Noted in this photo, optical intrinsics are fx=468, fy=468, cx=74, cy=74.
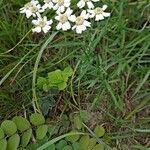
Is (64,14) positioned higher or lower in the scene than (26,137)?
higher

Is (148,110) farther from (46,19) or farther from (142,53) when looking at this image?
(46,19)

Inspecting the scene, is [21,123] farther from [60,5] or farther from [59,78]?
[60,5]

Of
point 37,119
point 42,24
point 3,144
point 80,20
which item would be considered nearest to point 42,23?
point 42,24

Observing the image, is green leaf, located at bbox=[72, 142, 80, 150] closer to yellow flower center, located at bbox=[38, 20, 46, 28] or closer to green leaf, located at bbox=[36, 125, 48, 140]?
green leaf, located at bbox=[36, 125, 48, 140]

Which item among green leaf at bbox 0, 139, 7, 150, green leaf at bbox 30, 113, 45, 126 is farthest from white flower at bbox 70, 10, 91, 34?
green leaf at bbox 0, 139, 7, 150

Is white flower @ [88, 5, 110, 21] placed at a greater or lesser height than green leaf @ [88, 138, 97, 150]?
greater

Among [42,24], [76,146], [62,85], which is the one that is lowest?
[76,146]
